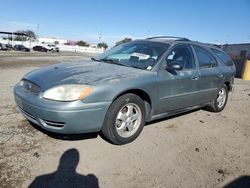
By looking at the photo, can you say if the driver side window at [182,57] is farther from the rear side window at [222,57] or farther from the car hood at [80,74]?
the rear side window at [222,57]

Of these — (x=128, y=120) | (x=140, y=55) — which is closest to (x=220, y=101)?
(x=140, y=55)

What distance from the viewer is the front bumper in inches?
141

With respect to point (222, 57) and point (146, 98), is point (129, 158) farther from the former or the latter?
point (222, 57)

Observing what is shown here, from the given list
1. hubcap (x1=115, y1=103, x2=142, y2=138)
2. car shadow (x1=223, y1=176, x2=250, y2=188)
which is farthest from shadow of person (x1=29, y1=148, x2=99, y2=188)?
car shadow (x1=223, y1=176, x2=250, y2=188)

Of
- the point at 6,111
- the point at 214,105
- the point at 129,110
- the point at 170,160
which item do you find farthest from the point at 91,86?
the point at 214,105

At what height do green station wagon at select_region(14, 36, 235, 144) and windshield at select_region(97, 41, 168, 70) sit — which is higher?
windshield at select_region(97, 41, 168, 70)

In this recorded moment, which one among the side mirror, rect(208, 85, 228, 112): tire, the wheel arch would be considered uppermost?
the side mirror

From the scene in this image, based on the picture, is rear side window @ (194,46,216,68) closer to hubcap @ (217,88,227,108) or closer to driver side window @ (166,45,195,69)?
driver side window @ (166,45,195,69)

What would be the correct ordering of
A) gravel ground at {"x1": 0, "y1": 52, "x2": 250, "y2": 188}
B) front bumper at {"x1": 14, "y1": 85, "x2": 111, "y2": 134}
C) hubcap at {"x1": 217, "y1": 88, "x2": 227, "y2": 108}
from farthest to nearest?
hubcap at {"x1": 217, "y1": 88, "x2": 227, "y2": 108}
front bumper at {"x1": 14, "y1": 85, "x2": 111, "y2": 134}
gravel ground at {"x1": 0, "y1": 52, "x2": 250, "y2": 188}

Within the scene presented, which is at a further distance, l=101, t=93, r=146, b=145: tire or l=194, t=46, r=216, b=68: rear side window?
l=194, t=46, r=216, b=68: rear side window

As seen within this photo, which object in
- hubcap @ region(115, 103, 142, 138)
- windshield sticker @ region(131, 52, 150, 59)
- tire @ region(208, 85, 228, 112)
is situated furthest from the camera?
tire @ region(208, 85, 228, 112)

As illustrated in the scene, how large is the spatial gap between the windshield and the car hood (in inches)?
11.0

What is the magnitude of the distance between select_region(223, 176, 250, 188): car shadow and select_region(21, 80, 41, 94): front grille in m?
2.73

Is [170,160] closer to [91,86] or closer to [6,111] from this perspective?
[91,86]
